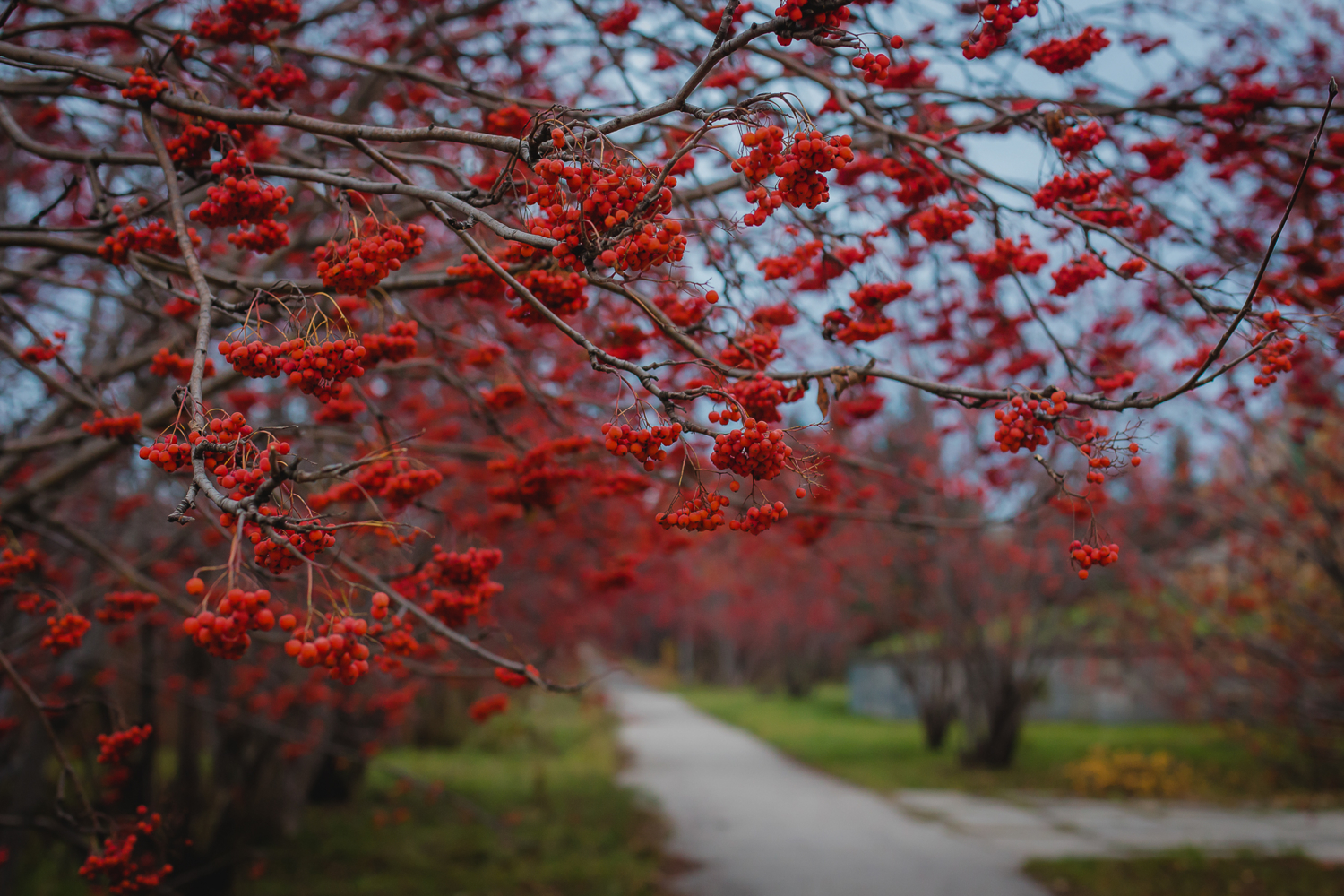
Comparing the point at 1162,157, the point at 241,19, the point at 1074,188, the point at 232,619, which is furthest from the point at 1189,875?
the point at 241,19

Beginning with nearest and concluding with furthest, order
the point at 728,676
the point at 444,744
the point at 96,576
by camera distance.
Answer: the point at 96,576, the point at 444,744, the point at 728,676

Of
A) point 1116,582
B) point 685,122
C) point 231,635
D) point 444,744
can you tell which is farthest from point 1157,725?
point 231,635

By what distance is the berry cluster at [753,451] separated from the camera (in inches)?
76.2

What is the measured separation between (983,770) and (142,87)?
543 inches

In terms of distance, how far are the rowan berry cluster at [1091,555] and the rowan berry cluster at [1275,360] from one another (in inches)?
31.2

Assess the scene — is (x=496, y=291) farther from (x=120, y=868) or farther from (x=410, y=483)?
(x=120, y=868)

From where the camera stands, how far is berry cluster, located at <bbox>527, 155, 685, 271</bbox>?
6.39 ft

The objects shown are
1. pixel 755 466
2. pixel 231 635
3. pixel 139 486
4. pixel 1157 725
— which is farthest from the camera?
pixel 1157 725

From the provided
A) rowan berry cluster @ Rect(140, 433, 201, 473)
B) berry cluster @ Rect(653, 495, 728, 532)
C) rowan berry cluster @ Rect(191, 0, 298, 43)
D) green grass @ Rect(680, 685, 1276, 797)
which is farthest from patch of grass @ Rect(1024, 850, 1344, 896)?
rowan berry cluster @ Rect(191, 0, 298, 43)

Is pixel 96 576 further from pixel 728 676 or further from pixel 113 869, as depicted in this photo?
pixel 728 676

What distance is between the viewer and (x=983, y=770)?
510 inches

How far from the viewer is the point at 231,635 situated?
1.61 metres

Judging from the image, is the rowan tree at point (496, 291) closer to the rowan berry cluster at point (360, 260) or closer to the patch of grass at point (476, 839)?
the rowan berry cluster at point (360, 260)

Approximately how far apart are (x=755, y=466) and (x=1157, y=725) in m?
20.2
